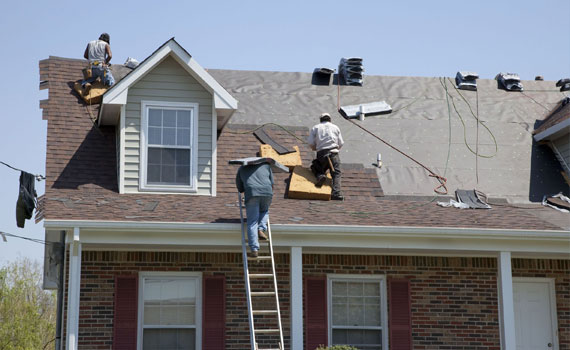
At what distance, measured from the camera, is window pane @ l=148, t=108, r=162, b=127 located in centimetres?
1415

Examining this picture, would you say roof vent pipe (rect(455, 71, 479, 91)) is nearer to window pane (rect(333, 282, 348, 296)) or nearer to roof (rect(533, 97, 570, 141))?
roof (rect(533, 97, 570, 141))

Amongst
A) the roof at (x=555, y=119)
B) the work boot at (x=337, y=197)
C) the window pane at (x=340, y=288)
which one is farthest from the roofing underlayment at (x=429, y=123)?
the window pane at (x=340, y=288)

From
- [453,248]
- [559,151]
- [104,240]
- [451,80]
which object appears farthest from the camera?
[451,80]

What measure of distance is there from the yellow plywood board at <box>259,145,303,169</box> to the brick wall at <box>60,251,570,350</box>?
1906mm

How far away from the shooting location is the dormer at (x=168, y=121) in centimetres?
1380

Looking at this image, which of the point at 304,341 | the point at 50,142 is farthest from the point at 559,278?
the point at 50,142

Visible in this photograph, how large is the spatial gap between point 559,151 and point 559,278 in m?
3.29

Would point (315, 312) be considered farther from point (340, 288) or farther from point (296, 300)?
point (296, 300)

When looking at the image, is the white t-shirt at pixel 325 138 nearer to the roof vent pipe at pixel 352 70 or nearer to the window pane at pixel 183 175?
the window pane at pixel 183 175

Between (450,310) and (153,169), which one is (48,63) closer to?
(153,169)

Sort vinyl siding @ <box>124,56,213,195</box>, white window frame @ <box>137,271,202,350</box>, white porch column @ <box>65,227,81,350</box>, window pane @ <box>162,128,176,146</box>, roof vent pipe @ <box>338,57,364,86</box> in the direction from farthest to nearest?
roof vent pipe @ <box>338,57,364,86</box> → window pane @ <box>162,128,176,146</box> → vinyl siding @ <box>124,56,213,195</box> → white window frame @ <box>137,271,202,350</box> → white porch column @ <box>65,227,81,350</box>

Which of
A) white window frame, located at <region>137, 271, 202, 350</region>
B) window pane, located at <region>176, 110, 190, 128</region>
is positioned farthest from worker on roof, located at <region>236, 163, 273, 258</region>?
window pane, located at <region>176, 110, 190, 128</region>

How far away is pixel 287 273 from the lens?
13328 millimetres

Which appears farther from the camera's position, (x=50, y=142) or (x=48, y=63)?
(x=48, y=63)
